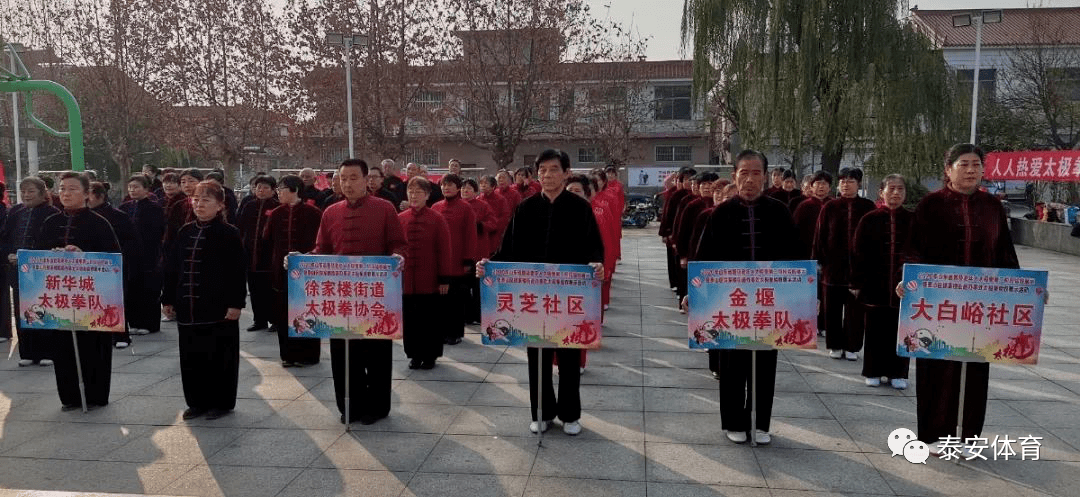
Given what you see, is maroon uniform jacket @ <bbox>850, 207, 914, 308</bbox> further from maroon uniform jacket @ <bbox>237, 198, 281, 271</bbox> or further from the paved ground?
maroon uniform jacket @ <bbox>237, 198, 281, 271</bbox>

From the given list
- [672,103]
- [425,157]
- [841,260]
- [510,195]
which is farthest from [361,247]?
[672,103]

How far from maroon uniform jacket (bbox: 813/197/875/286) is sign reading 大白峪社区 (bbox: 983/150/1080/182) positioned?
11776 mm

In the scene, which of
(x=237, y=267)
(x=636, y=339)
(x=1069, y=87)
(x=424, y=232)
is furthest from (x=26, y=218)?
(x=1069, y=87)

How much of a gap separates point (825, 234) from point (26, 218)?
7.00 m

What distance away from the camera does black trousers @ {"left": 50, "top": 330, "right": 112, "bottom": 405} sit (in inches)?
214

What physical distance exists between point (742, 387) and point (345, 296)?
249 centimetres

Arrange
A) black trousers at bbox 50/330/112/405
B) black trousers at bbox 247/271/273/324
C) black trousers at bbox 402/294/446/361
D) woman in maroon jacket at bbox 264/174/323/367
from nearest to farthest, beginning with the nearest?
black trousers at bbox 50/330/112/405 < black trousers at bbox 402/294/446/361 < woman in maroon jacket at bbox 264/174/323/367 < black trousers at bbox 247/271/273/324

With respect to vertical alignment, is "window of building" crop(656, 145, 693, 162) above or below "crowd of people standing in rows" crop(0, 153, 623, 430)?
above

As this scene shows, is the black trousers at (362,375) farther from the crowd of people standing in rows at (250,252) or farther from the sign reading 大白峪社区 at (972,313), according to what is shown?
the sign reading 大白峪社区 at (972,313)

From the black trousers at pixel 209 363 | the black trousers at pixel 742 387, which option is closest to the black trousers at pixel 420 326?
the black trousers at pixel 209 363

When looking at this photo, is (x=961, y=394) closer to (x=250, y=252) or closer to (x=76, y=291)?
(x=76, y=291)

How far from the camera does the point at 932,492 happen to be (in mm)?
3881

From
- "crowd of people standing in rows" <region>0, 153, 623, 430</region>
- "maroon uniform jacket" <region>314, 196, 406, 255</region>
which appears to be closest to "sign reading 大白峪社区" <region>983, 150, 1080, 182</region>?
"crowd of people standing in rows" <region>0, 153, 623, 430</region>

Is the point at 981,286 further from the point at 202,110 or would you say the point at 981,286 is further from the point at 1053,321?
the point at 202,110
